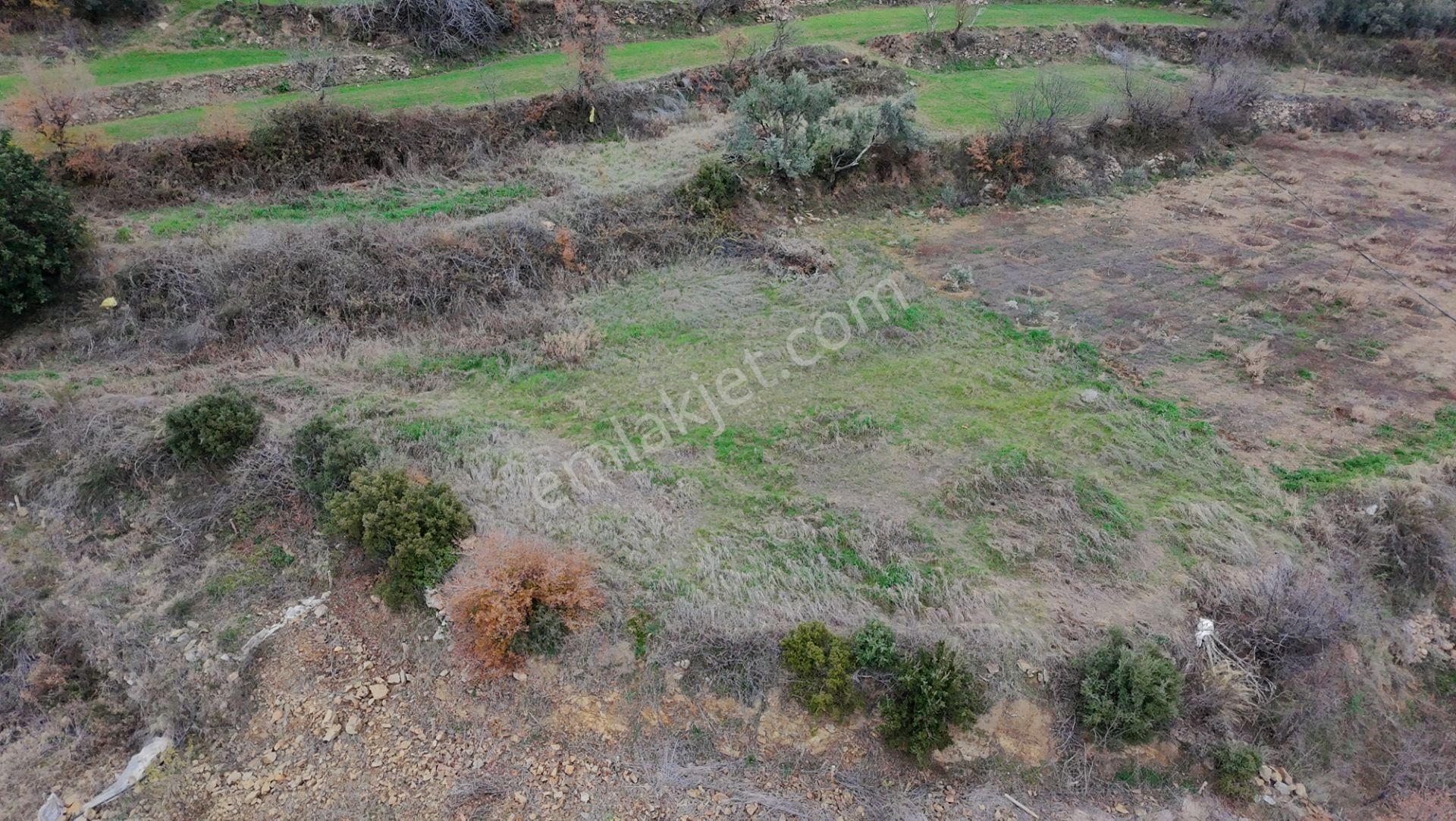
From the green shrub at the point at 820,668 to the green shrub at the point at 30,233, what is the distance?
15734mm

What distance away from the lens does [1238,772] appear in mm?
8523

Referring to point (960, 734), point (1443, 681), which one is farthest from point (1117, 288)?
point (960, 734)

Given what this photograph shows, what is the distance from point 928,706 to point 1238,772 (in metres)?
3.67

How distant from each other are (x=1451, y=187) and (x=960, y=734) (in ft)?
87.2

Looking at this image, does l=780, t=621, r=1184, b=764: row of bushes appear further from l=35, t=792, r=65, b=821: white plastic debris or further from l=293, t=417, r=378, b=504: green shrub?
l=35, t=792, r=65, b=821: white plastic debris

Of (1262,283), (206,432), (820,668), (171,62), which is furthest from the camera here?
(171,62)

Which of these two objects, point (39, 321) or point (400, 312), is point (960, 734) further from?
point (39, 321)

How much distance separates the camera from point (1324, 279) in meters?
18.1

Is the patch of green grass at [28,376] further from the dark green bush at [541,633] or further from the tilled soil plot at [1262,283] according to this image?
the tilled soil plot at [1262,283]

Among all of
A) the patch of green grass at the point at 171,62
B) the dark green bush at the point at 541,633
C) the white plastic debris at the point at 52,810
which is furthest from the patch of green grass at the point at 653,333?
the patch of green grass at the point at 171,62

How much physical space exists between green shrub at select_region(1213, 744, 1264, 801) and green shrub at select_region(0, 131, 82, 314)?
2069cm

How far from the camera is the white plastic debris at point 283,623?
9.62 m

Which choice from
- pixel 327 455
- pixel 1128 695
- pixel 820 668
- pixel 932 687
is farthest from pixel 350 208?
pixel 1128 695

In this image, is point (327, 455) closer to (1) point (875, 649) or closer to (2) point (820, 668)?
(2) point (820, 668)
